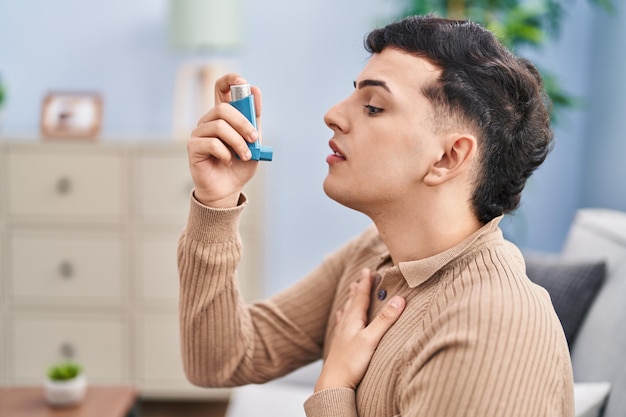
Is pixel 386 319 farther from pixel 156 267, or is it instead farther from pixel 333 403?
pixel 156 267

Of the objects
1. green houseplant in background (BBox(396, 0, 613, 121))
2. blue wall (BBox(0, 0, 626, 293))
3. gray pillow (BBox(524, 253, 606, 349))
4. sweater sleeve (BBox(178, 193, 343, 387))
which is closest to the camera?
sweater sleeve (BBox(178, 193, 343, 387))

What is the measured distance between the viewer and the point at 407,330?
1.03m

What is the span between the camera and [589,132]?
3.06 metres

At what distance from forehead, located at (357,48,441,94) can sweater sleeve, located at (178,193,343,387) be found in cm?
31

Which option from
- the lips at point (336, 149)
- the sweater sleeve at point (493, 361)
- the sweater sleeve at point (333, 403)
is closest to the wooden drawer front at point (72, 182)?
the lips at point (336, 149)

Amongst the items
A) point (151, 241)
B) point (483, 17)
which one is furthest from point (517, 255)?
point (151, 241)

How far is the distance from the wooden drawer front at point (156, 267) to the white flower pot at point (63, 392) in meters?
0.78

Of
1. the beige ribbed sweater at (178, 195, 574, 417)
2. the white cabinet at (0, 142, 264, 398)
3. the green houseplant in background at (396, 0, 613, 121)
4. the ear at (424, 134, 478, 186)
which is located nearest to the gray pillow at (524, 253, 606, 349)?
the beige ribbed sweater at (178, 195, 574, 417)

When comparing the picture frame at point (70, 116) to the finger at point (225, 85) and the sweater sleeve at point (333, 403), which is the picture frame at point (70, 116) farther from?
the sweater sleeve at point (333, 403)

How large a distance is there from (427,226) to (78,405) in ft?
4.53

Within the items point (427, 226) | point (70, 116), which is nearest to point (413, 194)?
point (427, 226)

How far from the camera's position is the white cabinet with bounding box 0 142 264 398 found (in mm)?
2807

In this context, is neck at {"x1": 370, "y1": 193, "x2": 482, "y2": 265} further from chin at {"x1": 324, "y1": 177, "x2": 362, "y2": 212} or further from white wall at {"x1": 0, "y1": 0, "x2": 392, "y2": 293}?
white wall at {"x1": 0, "y1": 0, "x2": 392, "y2": 293}

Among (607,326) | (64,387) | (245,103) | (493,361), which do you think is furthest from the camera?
(64,387)
